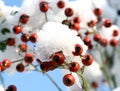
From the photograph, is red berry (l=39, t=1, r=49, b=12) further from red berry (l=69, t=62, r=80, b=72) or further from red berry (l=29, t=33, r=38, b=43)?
red berry (l=69, t=62, r=80, b=72)

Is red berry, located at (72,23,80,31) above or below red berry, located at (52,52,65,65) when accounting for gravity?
above

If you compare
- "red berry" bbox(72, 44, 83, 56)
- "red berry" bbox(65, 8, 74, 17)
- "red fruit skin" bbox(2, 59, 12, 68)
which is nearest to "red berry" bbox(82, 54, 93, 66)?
"red berry" bbox(72, 44, 83, 56)

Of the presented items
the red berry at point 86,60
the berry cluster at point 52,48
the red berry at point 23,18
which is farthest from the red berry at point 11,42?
the red berry at point 86,60

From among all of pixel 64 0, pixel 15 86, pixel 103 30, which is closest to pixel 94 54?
pixel 103 30

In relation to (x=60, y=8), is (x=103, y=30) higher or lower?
higher

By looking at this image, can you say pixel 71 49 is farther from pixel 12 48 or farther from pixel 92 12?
pixel 92 12

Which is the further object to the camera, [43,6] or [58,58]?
[43,6]

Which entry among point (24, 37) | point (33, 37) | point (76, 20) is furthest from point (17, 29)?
point (76, 20)

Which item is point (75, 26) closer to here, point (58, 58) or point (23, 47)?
point (23, 47)
